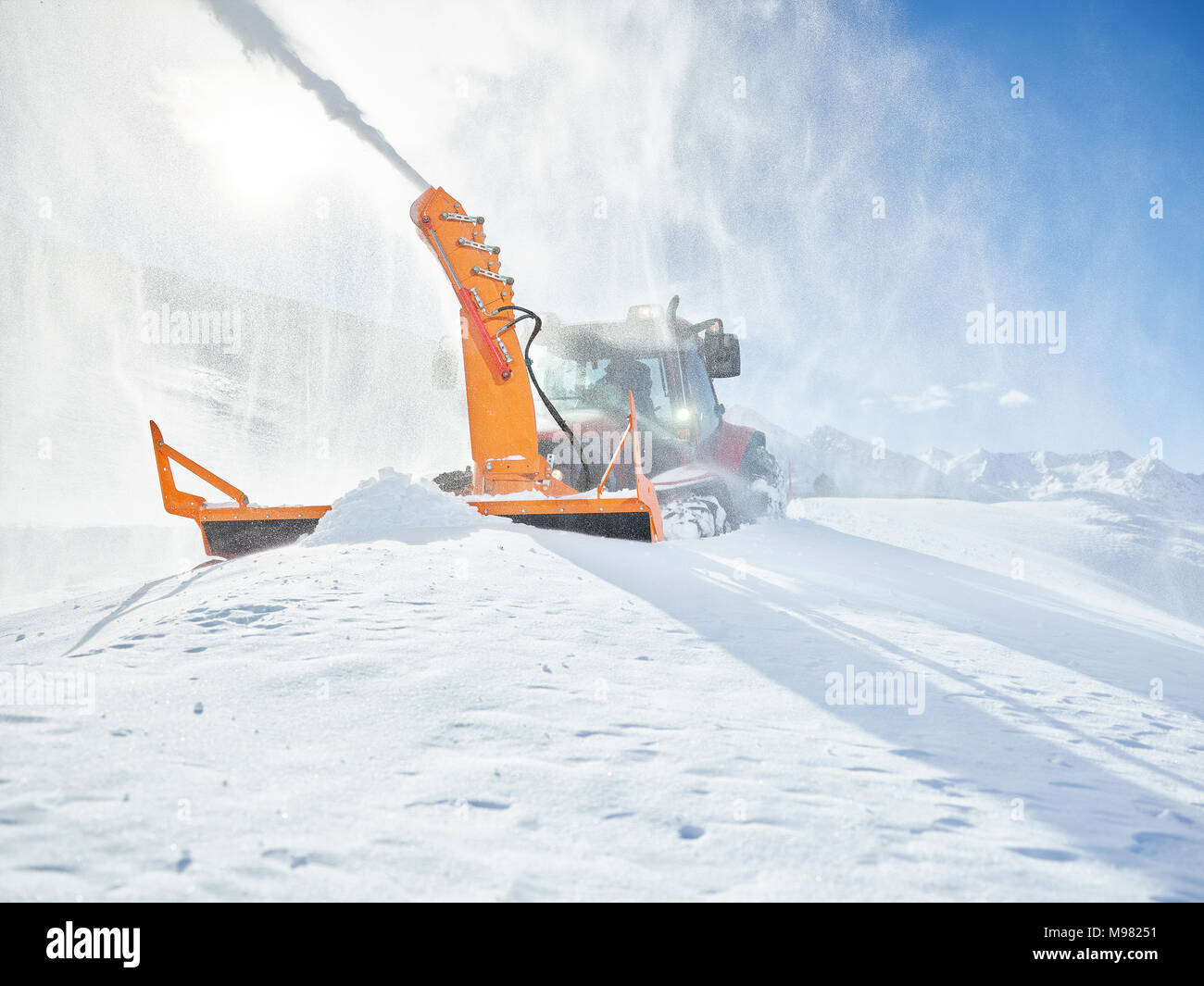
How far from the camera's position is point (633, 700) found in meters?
2.14

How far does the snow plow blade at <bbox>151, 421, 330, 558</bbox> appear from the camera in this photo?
5.29m

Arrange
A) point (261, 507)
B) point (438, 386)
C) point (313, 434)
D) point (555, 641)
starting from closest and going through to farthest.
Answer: point (555, 641) → point (261, 507) → point (438, 386) → point (313, 434)

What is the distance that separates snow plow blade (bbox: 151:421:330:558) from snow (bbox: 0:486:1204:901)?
1.53 m

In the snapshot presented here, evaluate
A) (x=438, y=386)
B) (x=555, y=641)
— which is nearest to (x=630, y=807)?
(x=555, y=641)

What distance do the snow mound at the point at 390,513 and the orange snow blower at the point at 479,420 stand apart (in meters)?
0.40

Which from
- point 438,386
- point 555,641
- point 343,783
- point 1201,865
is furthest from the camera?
point 438,386

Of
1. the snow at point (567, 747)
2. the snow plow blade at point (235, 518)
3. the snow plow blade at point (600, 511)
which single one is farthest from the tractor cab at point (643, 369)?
the snow at point (567, 747)

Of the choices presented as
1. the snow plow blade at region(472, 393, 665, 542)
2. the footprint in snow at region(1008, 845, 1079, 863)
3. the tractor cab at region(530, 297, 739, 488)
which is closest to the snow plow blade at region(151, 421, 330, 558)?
the snow plow blade at region(472, 393, 665, 542)

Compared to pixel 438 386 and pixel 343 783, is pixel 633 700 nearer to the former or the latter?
pixel 343 783

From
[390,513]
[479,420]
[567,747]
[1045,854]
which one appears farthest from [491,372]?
[1045,854]

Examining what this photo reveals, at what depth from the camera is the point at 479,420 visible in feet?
18.1

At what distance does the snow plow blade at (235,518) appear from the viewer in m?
5.29

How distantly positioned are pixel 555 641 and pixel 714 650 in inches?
26.6
